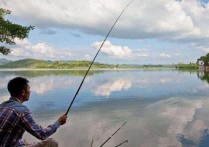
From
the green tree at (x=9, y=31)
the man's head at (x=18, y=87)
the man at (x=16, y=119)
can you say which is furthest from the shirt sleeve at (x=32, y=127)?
the green tree at (x=9, y=31)

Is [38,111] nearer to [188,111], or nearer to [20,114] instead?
[188,111]

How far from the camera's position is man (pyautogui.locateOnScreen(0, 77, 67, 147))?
16.4 feet

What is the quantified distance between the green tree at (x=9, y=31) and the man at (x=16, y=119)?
19.7 m

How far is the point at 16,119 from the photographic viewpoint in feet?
16.4

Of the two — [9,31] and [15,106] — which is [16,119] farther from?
[9,31]

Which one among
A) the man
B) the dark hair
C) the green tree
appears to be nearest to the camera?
the man

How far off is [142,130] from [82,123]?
463 cm

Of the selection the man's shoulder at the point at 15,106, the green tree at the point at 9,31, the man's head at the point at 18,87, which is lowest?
the man's shoulder at the point at 15,106

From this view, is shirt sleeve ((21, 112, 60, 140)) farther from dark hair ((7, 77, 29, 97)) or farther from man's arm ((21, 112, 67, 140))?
dark hair ((7, 77, 29, 97))

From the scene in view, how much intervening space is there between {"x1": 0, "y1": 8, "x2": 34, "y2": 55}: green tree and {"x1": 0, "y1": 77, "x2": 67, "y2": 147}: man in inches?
776

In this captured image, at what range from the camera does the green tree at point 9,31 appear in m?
24.1

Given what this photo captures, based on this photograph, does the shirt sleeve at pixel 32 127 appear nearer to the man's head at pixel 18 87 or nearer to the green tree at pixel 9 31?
the man's head at pixel 18 87

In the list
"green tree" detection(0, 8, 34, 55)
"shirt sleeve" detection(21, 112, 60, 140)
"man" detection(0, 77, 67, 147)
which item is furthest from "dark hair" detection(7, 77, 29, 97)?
"green tree" detection(0, 8, 34, 55)

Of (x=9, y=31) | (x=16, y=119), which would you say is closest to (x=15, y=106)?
(x=16, y=119)
